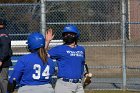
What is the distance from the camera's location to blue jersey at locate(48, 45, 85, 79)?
7.91 meters

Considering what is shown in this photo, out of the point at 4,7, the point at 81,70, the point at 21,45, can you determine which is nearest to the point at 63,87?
the point at 81,70

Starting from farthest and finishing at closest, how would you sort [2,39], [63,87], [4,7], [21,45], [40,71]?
[4,7] < [21,45] < [2,39] < [63,87] < [40,71]

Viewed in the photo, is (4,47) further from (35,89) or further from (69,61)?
(35,89)

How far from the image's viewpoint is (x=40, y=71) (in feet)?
21.9

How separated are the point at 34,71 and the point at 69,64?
1.34 metres

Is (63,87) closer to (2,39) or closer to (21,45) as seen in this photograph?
(2,39)

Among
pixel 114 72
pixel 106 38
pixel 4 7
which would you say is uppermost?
pixel 4 7

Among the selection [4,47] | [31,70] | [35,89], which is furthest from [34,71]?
[4,47]

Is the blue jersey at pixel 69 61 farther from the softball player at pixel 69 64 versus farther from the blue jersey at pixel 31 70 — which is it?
the blue jersey at pixel 31 70

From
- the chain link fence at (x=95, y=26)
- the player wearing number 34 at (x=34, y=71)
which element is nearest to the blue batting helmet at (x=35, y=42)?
the player wearing number 34 at (x=34, y=71)

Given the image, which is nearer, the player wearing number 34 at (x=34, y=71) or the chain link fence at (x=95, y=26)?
the player wearing number 34 at (x=34, y=71)

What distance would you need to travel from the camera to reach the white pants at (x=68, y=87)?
309 inches

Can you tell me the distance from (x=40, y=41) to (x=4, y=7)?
702 cm

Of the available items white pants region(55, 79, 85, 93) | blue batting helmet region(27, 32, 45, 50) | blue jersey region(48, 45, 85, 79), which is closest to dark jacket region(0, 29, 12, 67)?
blue jersey region(48, 45, 85, 79)
